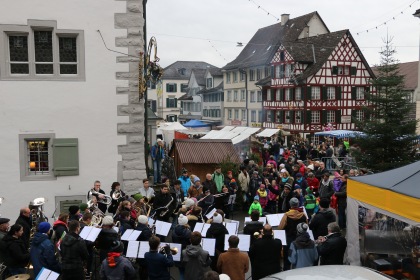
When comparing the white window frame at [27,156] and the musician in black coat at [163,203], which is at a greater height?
the white window frame at [27,156]

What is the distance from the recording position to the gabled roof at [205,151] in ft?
57.1

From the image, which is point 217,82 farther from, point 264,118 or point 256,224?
point 256,224

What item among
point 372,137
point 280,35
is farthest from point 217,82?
point 372,137

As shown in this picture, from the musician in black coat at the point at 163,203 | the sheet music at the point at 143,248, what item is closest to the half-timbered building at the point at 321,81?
the musician in black coat at the point at 163,203

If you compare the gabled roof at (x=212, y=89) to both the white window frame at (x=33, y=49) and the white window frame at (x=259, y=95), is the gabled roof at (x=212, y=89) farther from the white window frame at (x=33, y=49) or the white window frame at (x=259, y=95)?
the white window frame at (x=33, y=49)

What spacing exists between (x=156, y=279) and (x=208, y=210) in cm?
480

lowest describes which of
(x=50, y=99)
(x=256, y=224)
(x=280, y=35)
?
(x=256, y=224)

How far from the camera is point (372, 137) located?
18766mm

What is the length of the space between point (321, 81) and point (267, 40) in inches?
596

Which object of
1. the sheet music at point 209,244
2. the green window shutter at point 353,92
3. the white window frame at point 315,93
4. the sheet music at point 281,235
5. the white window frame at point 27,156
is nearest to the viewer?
the sheet music at point 209,244

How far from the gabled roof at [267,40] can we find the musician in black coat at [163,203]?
1525 inches

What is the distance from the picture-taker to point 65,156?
478 inches

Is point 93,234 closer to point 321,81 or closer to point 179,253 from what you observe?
point 179,253

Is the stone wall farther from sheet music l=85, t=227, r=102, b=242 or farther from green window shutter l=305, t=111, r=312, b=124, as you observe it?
green window shutter l=305, t=111, r=312, b=124
